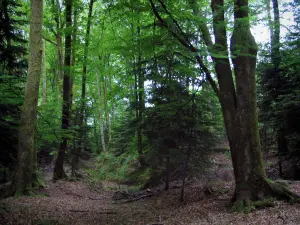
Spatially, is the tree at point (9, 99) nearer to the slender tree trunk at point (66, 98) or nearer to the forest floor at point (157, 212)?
the forest floor at point (157, 212)

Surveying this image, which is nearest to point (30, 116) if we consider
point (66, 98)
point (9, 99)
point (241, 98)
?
point (9, 99)

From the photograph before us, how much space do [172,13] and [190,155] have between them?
5.08 metres

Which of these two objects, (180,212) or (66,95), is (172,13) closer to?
(180,212)

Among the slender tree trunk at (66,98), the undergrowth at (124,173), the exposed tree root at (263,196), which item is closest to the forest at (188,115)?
the exposed tree root at (263,196)

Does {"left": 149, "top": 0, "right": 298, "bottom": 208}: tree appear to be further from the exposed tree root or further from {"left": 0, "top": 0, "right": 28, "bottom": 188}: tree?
A: {"left": 0, "top": 0, "right": 28, "bottom": 188}: tree

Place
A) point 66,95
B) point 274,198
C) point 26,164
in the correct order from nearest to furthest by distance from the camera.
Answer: point 274,198
point 26,164
point 66,95

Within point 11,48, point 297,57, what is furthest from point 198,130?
point 11,48

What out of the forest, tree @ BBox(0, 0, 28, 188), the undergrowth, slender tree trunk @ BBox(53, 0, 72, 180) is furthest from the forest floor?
the undergrowth

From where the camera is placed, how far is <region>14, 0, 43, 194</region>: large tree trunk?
787 cm

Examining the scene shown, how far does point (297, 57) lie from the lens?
8258 millimetres

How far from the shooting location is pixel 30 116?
320 inches

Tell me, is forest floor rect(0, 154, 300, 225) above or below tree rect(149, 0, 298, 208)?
below

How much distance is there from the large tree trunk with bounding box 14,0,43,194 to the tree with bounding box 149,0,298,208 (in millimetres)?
4259

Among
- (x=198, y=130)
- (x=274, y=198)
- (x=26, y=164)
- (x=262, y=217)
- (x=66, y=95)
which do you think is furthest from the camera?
(x=66, y=95)
